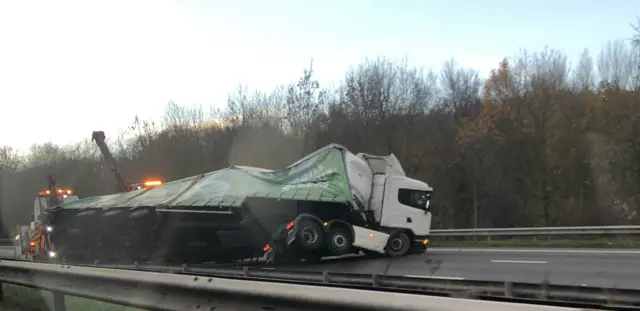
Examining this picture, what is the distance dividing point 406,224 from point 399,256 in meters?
1.03

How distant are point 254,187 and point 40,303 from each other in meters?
7.10

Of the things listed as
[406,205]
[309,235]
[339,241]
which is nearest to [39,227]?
[309,235]

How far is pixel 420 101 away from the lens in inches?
1603

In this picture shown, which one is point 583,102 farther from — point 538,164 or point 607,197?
point 607,197

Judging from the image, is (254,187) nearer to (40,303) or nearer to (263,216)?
(263,216)

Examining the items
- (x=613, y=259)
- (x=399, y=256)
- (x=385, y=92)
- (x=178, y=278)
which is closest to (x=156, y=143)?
(x=385, y=92)

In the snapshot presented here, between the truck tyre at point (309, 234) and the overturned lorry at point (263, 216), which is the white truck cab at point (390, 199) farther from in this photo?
the truck tyre at point (309, 234)

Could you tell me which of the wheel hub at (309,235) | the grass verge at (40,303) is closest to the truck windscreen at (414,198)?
the wheel hub at (309,235)

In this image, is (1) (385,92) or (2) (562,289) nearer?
(2) (562,289)

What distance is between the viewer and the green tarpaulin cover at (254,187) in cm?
1530

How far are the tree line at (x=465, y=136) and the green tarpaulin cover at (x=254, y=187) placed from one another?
1721 centimetres

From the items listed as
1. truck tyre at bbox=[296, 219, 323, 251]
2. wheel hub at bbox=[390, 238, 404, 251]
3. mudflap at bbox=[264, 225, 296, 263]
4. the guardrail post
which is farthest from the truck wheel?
the guardrail post

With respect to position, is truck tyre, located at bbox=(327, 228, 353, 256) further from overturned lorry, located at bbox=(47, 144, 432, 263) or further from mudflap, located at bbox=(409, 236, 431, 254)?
mudflap, located at bbox=(409, 236, 431, 254)

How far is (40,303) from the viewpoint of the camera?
9180 mm
